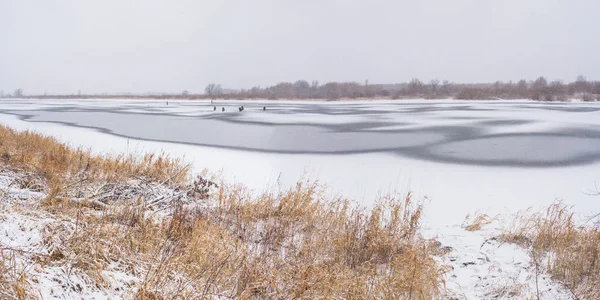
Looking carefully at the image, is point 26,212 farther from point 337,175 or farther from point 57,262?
point 337,175

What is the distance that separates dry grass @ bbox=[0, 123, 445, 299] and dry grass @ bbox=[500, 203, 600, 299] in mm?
1158

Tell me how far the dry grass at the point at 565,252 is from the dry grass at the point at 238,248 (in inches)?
45.6

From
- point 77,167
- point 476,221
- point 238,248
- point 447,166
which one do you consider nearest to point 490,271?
point 476,221

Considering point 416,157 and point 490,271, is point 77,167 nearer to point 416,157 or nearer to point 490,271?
point 490,271

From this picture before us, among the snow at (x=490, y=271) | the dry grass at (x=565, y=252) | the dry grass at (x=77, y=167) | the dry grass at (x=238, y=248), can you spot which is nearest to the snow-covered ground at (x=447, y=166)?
the snow at (x=490, y=271)

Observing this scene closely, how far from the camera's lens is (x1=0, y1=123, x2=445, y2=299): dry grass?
2.82 m

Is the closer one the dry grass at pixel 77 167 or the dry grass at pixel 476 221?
the dry grass at pixel 476 221

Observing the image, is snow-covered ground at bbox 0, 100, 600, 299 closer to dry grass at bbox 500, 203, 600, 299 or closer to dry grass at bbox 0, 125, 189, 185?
dry grass at bbox 500, 203, 600, 299

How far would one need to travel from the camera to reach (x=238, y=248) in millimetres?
3840

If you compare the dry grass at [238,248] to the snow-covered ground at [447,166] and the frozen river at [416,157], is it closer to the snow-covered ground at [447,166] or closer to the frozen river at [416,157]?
the snow-covered ground at [447,166]

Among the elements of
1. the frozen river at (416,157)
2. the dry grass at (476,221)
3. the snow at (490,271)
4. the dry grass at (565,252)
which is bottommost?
the snow at (490,271)

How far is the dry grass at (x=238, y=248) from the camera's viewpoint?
2.82 m

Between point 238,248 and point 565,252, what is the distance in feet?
11.6

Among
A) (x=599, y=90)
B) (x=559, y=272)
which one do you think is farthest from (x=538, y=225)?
(x=599, y=90)
